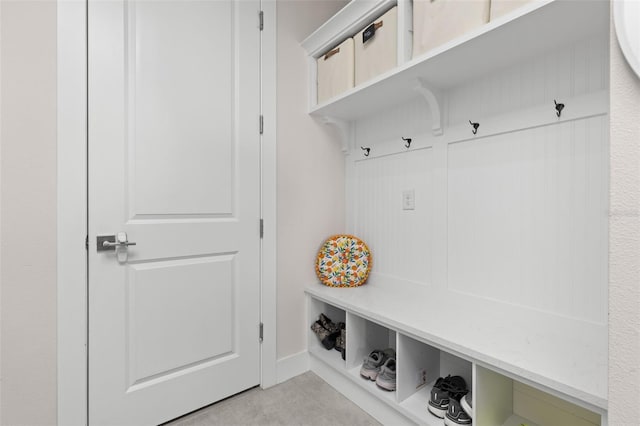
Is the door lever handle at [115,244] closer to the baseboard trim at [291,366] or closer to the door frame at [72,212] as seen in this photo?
the door frame at [72,212]

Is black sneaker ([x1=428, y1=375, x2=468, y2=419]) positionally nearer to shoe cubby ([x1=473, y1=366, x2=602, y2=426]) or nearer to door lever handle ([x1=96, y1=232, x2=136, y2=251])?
shoe cubby ([x1=473, y1=366, x2=602, y2=426])

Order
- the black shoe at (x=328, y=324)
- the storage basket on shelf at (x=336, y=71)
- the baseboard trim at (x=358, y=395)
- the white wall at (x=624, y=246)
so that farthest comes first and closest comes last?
1. the black shoe at (x=328, y=324)
2. the storage basket on shelf at (x=336, y=71)
3. the baseboard trim at (x=358, y=395)
4. the white wall at (x=624, y=246)

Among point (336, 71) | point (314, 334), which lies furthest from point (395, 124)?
point (314, 334)

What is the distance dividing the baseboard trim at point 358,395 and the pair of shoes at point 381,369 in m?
0.09

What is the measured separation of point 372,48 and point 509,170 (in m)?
0.88

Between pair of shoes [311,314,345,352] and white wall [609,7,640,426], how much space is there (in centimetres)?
137

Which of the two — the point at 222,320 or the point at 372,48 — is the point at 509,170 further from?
the point at 222,320

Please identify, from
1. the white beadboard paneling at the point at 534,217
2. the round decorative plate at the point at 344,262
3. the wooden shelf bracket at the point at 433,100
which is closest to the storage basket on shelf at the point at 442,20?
the wooden shelf bracket at the point at 433,100

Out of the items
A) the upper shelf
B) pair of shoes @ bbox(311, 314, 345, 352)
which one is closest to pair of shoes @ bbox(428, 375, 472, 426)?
pair of shoes @ bbox(311, 314, 345, 352)

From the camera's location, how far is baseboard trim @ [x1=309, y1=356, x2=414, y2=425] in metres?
1.42

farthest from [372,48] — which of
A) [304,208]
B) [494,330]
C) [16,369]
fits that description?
[16,369]

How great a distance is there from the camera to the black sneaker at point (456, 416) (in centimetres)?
118

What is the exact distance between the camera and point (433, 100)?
1541 millimetres

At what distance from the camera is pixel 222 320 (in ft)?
5.42
